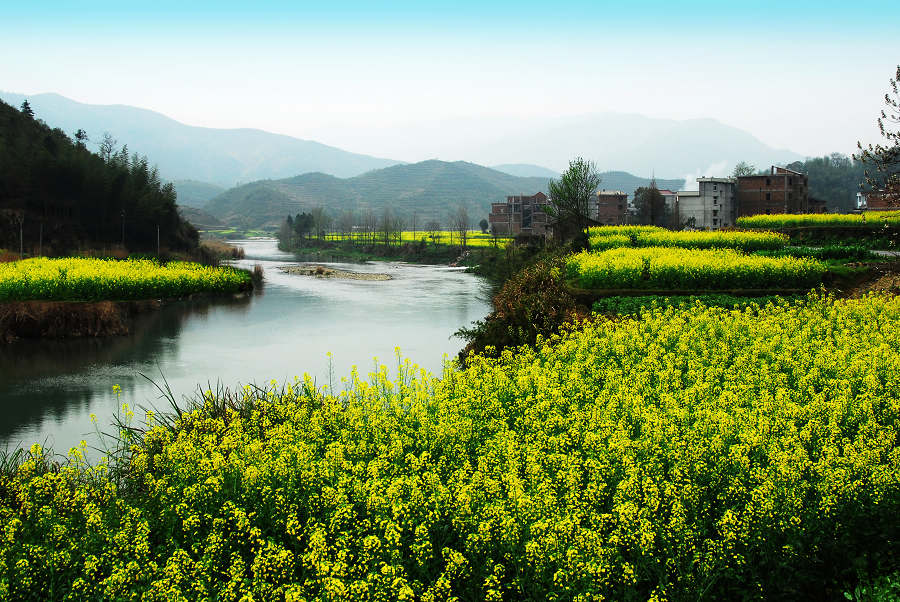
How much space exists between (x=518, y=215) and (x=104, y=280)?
3387 inches

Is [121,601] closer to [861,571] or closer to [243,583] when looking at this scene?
[243,583]

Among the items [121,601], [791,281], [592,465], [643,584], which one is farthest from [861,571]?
[791,281]

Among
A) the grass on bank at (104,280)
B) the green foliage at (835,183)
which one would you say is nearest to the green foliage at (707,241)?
the grass on bank at (104,280)

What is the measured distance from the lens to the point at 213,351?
22.7m

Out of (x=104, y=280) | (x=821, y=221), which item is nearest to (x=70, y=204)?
(x=104, y=280)

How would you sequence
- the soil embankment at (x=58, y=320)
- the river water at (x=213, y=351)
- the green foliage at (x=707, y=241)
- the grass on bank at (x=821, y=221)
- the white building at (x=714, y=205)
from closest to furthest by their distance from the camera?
the river water at (x=213, y=351) → the soil embankment at (x=58, y=320) → the green foliage at (x=707, y=241) → the grass on bank at (x=821, y=221) → the white building at (x=714, y=205)

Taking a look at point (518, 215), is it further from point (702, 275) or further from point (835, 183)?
point (702, 275)

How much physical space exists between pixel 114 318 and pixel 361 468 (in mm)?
21124

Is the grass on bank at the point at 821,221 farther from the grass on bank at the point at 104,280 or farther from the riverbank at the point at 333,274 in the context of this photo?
the grass on bank at the point at 104,280

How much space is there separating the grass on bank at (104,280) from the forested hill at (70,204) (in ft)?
37.5

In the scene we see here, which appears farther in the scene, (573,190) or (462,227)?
(462,227)

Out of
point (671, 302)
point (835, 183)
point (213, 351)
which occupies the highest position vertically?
point (835, 183)

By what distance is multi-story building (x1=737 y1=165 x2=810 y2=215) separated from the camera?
76.4 m

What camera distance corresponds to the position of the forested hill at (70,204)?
43469 millimetres
